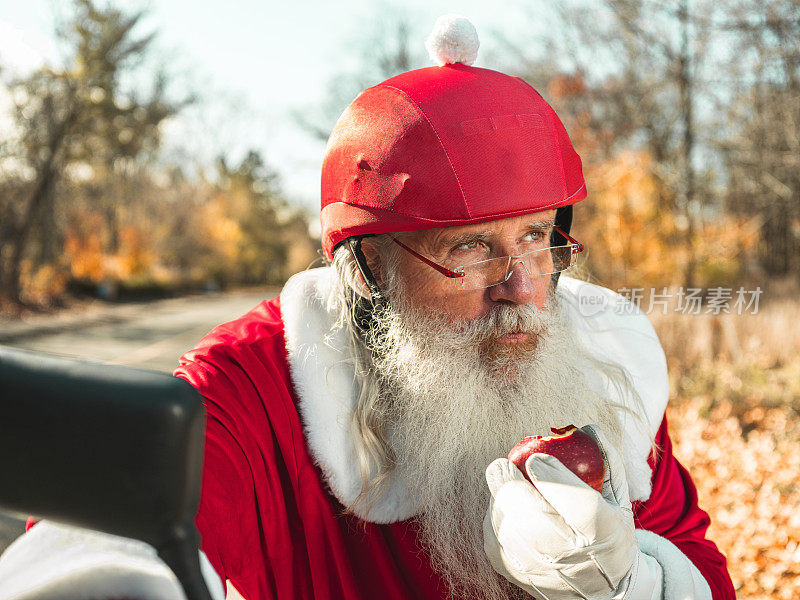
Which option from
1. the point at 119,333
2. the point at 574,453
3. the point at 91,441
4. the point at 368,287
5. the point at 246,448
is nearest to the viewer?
the point at 91,441

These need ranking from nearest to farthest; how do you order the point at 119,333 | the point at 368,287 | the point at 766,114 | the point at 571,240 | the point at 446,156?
the point at 446,156 → the point at 368,287 → the point at 571,240 → the point at 766,114 → the point at 119,333

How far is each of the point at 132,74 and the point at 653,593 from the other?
22.0 meters

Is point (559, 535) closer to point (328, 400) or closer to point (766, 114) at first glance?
point (328, 400)

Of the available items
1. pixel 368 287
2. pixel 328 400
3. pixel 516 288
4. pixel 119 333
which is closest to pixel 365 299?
pixel 368 287

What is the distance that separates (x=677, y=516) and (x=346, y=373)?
1071 millimetres

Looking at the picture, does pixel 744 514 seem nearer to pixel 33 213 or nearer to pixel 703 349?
pixel 703 349

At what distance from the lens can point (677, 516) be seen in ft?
6.59

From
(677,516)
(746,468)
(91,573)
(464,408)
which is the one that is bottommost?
(746,468)

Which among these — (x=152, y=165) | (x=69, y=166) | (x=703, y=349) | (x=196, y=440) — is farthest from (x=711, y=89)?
(x=152, y=165)

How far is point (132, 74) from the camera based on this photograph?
66.9 ft

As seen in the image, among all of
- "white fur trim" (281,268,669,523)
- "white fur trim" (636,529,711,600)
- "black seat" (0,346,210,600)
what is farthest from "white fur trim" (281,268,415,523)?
"black seat" (0,346,210,600)

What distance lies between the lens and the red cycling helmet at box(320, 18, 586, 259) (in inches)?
68.0

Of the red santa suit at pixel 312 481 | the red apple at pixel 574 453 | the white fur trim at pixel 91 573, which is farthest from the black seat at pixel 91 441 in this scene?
the red apple at pixel 574 453

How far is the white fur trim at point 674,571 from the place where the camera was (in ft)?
5.31
